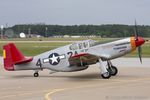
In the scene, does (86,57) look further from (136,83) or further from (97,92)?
(97,92)

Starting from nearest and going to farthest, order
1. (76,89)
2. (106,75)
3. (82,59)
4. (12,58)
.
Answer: (76,89) → (106,75) → (82,59) → (12,58)

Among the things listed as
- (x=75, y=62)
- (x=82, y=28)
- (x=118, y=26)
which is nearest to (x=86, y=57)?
(x=75, y=62)

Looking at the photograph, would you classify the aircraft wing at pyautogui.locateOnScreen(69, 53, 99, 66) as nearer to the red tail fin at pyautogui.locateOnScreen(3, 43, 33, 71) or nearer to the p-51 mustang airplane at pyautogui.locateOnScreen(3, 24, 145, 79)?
the p-51 mustang airplane at pyautogui.locateOnScreen(3, 24, 145, 79)

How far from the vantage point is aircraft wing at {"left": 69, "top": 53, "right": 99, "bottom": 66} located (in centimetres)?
1888

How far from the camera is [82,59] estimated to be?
19344mm

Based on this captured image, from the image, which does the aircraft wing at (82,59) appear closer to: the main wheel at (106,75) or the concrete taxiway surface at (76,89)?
the concrete taxiway surface at (76,89)

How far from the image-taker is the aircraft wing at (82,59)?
18.9 m

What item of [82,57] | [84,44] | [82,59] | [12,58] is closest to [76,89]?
[82,57]

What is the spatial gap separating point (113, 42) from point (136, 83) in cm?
360

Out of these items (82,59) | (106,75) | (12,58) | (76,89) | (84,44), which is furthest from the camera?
(12,58)

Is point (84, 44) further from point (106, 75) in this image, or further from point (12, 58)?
point (12, 58)

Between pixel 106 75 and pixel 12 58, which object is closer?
pixel 106 75

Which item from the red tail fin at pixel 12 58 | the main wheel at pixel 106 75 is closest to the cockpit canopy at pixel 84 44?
the main wheel at pixel 106 75

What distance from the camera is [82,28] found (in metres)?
188
